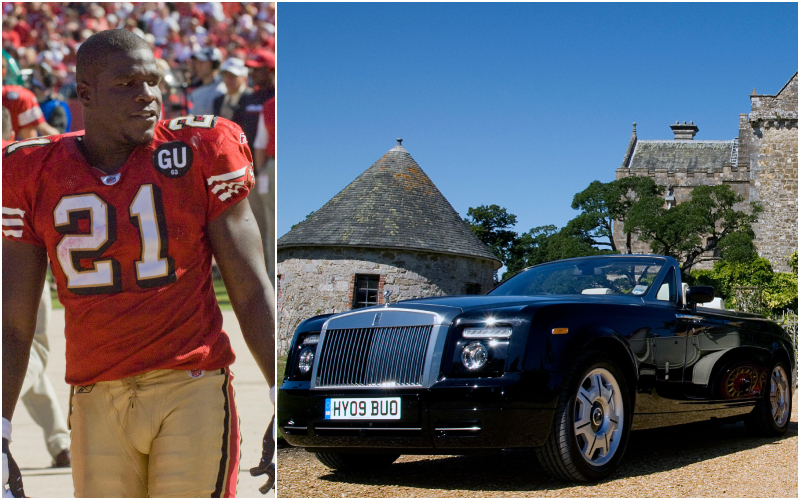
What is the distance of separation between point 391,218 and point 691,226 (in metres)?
21.9

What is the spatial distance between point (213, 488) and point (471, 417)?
160cm

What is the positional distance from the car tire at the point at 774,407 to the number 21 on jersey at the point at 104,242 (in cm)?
543

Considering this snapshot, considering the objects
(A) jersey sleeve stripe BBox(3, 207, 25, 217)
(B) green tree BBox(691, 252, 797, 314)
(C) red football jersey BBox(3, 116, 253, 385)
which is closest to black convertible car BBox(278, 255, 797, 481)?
(C) red football jersey BBox(3, 116, 253, 385)

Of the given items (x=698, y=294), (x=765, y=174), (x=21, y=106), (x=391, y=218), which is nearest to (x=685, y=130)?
(x=765, y=174)

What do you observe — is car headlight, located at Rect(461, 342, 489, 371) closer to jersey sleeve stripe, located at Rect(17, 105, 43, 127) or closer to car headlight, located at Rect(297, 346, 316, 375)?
car headlight, located at Rect(297, 346, 316, 375)

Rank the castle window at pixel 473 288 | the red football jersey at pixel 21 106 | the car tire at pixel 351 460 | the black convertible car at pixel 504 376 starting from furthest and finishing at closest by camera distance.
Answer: the castle window at pixel 473 288, the car tire at pixel 351 460, the red football jersey at pixel 21 106, the black convertible car at pixel 504 376

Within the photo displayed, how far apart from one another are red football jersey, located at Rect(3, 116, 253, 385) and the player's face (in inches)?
2.9

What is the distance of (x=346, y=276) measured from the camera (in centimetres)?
2234

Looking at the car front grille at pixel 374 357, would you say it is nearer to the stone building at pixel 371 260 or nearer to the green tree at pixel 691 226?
the stone building at pixel 371 260

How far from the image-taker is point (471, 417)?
4406 millimetres

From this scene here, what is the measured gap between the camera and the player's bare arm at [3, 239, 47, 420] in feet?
11.3

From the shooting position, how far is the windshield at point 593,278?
5.96 m

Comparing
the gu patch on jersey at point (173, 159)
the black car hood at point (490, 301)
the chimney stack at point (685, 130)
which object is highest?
A: the chimney stack at point (685, 130)

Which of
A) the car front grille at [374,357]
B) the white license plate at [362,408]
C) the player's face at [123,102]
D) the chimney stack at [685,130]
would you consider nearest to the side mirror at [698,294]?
the car front grille at [374,357]
